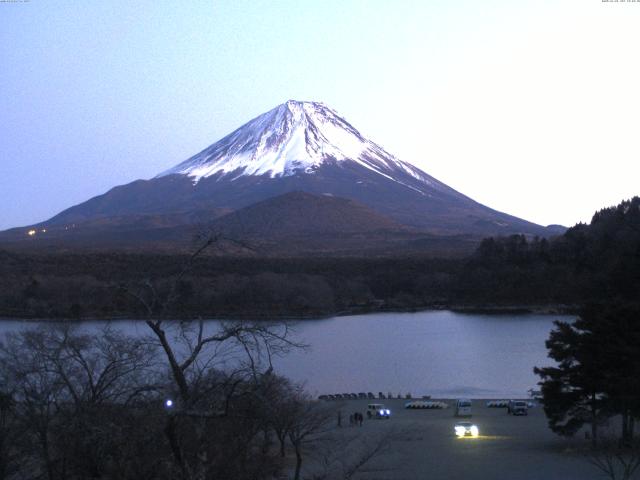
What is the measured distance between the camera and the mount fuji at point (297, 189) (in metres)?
77.0

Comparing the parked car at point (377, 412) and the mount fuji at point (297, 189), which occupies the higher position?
the mount fuji at point (297, 189)

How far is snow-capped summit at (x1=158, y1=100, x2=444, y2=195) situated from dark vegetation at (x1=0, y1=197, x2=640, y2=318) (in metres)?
43.5

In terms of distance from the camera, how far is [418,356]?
78.6 ft

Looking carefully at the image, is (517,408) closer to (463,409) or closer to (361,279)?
(463,409)

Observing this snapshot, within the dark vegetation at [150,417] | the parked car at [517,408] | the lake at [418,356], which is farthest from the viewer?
the lake at [418,356]

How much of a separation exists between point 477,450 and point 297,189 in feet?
243

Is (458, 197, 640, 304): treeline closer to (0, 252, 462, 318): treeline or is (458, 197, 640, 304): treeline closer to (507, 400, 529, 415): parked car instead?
(0, 252, 462, 318): treeline

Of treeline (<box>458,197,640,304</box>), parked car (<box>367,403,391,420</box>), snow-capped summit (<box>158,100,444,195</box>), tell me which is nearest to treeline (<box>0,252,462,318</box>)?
treeline (<box>458,197,640,304</box>)

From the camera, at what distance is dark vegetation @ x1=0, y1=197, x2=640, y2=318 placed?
33000 millimetres

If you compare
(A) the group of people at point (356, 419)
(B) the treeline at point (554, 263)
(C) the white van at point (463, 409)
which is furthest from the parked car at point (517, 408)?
(B) the treeline at point (554, 263)

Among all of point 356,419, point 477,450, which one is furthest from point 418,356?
point 477,450

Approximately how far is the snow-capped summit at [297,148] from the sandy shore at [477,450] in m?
77.4

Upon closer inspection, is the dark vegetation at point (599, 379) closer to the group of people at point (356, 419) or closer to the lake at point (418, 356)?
the group of people at point (356, 419)

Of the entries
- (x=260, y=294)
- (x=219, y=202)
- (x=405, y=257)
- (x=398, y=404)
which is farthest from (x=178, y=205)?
(x=398, y=404)
